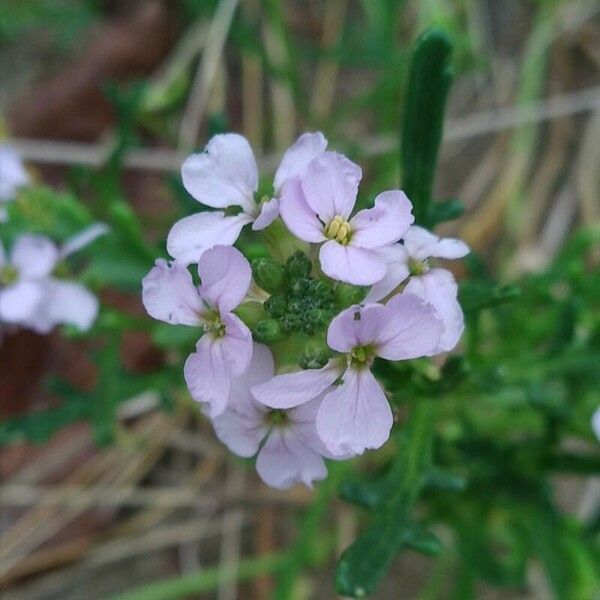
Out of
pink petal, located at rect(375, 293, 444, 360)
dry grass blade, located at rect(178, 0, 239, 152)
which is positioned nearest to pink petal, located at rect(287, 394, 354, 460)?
pink petal, located at rect(375, 293, 444, 360)

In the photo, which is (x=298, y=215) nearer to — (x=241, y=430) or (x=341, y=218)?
(x=341, y=218)

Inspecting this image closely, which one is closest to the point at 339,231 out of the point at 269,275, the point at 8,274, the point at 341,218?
the point at 341,218

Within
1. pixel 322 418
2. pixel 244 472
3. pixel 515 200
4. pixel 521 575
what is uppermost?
pixel 322 418

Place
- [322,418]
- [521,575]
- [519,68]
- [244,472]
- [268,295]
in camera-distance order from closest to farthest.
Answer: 1. [322,418]
2. [268,295]
3. [521,575]
4. [244,472]
5. [519,68]

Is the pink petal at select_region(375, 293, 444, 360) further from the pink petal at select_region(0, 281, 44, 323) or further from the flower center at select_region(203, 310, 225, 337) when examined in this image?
the pink petal at select_region(0, 281, 44, 323)

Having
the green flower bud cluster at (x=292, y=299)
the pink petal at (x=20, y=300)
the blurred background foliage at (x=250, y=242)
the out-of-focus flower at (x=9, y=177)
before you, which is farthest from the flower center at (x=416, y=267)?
the out-of-focus flower at (x=9, y=177)

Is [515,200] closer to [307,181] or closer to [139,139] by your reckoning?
[139,139]

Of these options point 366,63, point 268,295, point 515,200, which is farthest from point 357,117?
point 268,295

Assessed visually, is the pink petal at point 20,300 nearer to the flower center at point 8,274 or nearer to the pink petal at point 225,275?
the flower center at point 8,274
